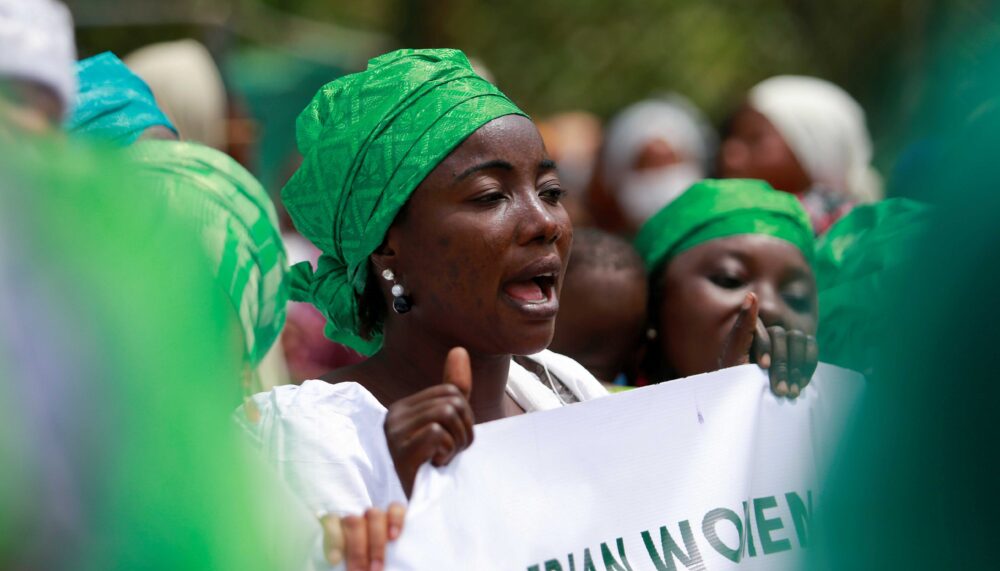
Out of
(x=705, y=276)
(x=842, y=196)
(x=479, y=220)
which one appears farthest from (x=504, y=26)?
(x=479, y=220)

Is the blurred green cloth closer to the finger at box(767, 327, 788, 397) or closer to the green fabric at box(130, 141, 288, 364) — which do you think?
the finger at box(767, 327, 788, 397)

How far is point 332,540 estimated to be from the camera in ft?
6.64

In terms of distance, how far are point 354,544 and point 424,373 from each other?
0.70 meters

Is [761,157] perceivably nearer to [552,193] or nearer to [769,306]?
[769,306]

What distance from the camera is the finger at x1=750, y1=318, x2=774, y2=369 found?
266cm

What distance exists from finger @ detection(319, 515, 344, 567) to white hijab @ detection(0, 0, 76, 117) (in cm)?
77

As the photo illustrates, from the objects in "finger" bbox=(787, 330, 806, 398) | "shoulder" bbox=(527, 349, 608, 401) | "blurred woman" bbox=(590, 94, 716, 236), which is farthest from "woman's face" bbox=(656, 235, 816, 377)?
"blurred woman" bbox=(590, 94, 716, 236)

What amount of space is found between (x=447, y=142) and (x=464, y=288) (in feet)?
0.97

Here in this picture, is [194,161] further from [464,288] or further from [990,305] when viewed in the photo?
[990,305]

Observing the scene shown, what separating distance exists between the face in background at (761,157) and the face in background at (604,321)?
2.69 meters

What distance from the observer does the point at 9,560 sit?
1364 mm

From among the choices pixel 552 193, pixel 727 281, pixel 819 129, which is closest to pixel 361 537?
pixel 552 193

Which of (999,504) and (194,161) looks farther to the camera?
(194,161)

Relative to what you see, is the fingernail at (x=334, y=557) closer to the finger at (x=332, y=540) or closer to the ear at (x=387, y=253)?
the finger at (x=332, y=540)
